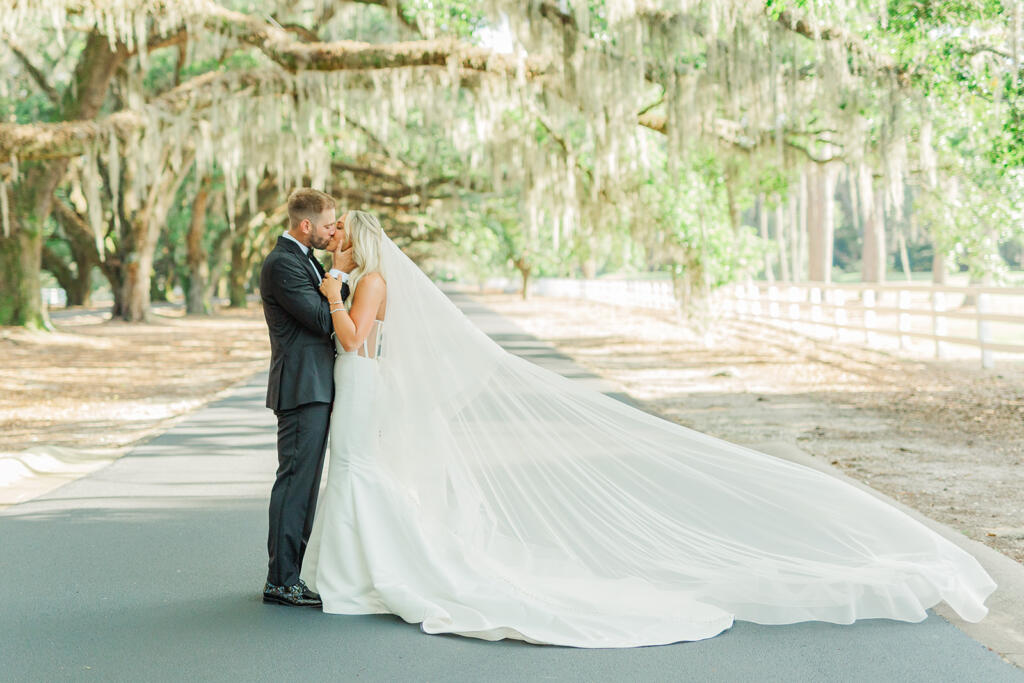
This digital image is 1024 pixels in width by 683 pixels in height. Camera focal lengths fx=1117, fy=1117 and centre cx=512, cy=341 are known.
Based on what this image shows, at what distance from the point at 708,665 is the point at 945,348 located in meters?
14.5

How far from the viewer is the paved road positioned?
3.94 meters

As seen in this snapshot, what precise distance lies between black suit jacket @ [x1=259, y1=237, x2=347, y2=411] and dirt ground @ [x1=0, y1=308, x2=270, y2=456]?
5126 millimetres

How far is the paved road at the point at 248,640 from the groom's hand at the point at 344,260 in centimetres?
153

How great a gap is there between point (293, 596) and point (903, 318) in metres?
15.6

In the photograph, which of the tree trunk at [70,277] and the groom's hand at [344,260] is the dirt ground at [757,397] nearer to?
the groom's hand at [344,260]

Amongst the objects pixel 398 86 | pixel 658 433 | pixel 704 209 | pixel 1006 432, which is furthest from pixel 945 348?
pixel 658 433

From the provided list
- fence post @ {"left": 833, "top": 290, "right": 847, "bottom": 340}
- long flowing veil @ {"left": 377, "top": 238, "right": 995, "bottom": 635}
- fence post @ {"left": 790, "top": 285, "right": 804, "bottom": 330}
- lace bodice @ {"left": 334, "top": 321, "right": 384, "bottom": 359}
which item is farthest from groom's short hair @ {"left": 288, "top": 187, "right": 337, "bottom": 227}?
fence post @ {"left": 790, "top": 285, "right": 804, "bottom": 330}

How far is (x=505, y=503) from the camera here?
17.1 ft

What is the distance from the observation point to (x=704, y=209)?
19.9 meters

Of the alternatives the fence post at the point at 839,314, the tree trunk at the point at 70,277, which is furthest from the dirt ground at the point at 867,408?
the tree trunk at the point at 70,277

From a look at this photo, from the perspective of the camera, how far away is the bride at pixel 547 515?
4.52 metres

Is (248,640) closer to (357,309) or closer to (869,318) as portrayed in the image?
(357,309)

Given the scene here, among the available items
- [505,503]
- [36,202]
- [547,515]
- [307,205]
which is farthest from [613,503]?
[36,202]

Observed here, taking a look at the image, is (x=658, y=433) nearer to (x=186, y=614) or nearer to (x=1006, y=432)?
(x=186, y=614)
